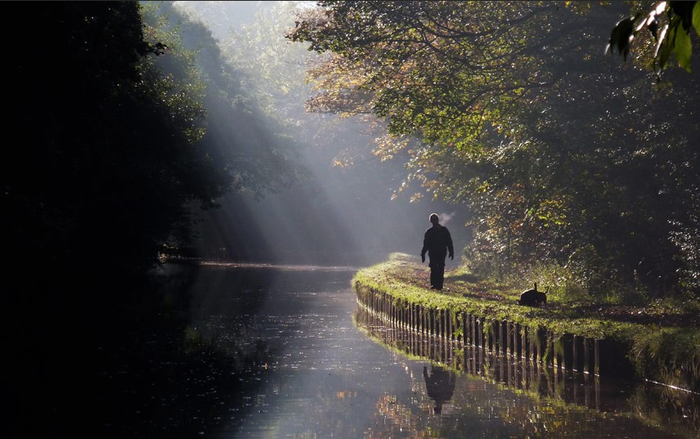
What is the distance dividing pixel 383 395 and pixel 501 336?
14.3 ft

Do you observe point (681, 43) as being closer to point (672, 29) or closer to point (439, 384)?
point (672, 29)

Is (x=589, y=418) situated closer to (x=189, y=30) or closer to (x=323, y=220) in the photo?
(x=189, y=30)

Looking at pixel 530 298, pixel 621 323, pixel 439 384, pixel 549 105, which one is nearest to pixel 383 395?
pixel 439 384

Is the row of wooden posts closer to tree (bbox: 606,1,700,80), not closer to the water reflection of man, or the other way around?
the water reflection of man

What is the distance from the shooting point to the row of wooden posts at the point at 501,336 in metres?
13.9

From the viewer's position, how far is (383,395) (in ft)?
39.5

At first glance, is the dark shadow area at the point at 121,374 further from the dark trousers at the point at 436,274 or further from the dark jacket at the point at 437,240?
the dark jacket at the point at 437,240

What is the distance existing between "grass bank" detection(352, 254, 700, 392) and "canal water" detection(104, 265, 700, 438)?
330 millimetres

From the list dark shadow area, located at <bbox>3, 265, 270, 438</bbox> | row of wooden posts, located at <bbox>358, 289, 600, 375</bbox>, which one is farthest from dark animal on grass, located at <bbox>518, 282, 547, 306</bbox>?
dark shadow area, located at <bbox>3, 265, 270, 438</bbox>

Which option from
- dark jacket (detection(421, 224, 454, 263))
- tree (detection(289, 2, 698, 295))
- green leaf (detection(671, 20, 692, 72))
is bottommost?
green leaf (detection(671, 20, 692, 72))

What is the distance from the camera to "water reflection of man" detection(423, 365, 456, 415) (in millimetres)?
11680

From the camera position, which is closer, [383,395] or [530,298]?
[383,395]

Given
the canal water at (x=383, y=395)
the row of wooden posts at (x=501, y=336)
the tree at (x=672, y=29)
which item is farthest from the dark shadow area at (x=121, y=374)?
the tree at (x=672, y=29)

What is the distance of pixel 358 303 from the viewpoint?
92.2ft
